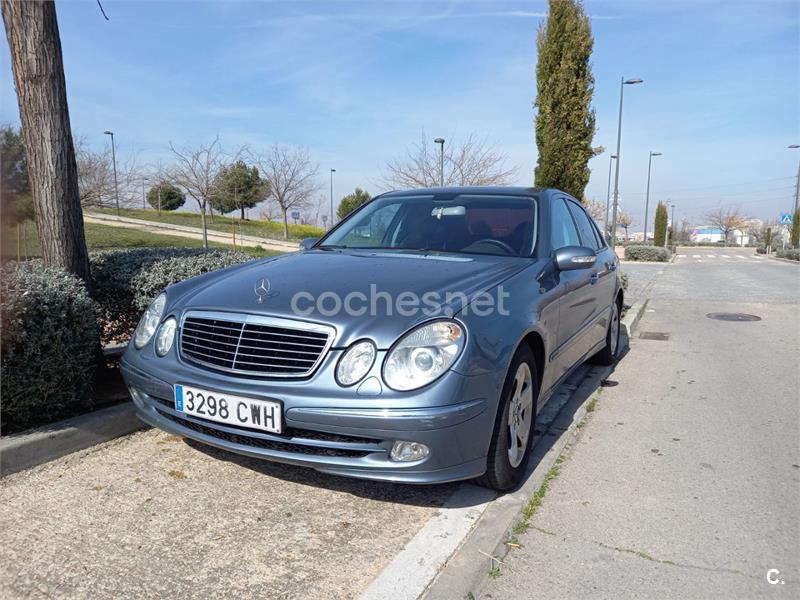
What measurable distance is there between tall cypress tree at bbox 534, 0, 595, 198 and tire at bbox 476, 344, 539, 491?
9.54m

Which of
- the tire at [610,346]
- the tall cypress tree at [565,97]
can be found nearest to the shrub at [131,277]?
the tire at [610,346]

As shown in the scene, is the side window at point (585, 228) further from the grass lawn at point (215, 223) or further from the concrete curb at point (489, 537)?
the grass lawn at point (215, 223)

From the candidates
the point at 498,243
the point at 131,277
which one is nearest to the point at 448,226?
the point at 498,243

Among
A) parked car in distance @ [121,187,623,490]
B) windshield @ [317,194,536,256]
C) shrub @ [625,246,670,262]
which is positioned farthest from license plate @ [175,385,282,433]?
shrub @ [625,246,670,262]

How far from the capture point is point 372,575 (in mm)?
2223

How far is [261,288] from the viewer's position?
290 centimetres

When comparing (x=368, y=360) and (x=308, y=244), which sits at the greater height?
(x=308, y=244)

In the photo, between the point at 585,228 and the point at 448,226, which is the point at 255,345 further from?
the point at 585,228

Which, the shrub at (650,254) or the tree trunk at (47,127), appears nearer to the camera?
the tree trunk at (47,127)

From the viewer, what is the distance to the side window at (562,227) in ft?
12.6

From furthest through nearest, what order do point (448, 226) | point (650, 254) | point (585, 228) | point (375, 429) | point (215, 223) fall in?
point (215, 223) < point (650, 254) < point (585, 228) < point (448, 226) < point (375, 429)

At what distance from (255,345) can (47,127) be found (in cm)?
230

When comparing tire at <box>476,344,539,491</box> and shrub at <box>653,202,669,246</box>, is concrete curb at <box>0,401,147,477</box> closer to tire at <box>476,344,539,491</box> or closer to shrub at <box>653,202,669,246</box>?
tire at <box>476,344,539,491</box>

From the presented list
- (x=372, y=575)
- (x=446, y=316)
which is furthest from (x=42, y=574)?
(x=446, y=316)
